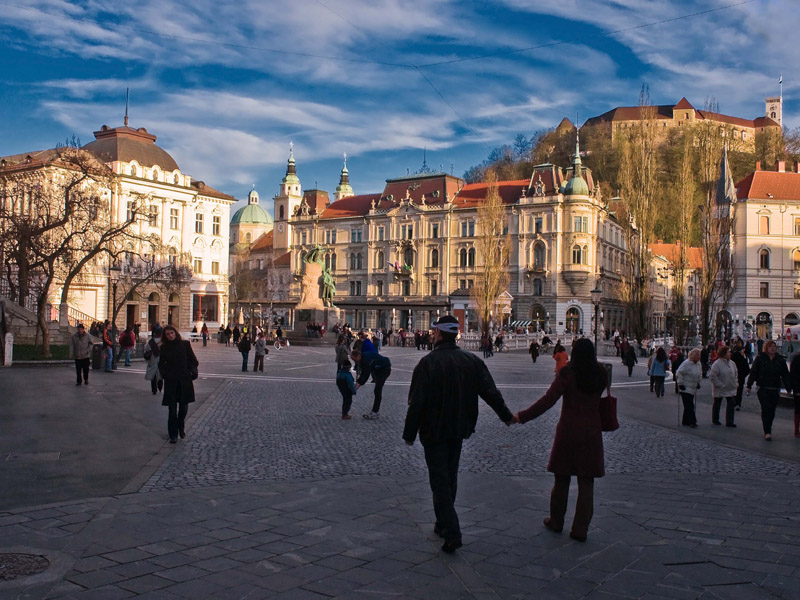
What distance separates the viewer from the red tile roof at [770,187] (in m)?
77.0

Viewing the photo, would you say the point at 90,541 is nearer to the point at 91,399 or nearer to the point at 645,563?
the point at 645,563

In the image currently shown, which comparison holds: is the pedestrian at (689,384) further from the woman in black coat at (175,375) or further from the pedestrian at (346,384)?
the woman in black coat at (175,375)

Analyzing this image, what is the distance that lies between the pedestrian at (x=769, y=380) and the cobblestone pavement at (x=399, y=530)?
1.83 meters

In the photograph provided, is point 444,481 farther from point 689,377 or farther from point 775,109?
point 775,109

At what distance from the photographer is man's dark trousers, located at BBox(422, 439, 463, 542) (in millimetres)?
5941

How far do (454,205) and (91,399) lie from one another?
2842 inches

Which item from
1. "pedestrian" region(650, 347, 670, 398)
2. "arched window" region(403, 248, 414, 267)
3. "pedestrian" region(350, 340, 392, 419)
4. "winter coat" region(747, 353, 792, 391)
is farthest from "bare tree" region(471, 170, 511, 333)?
"winter coat" region(747, 353, 792, 391)

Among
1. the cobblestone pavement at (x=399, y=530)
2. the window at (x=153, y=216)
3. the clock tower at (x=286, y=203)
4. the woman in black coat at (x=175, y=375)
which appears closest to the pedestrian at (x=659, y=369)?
the cobblestone pavement at (x=399, y=530)

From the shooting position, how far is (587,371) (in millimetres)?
6375

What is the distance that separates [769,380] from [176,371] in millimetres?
10030

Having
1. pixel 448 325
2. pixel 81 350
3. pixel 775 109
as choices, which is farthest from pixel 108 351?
pixel 775 109

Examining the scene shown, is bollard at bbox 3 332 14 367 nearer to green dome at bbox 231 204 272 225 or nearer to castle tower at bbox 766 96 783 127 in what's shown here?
green dome at bbox 231 204 272 225

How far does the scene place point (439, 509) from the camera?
6.02 metres

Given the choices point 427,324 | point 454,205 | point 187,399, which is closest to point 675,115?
point 454,205
